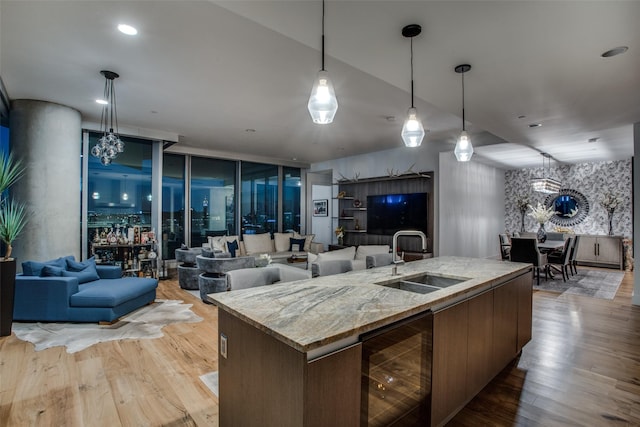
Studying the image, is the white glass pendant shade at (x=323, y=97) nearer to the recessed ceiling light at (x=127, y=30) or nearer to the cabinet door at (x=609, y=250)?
the recessed ceiling light at (x=127, y=30)

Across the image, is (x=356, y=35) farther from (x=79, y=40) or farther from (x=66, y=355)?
(x=66, y=355)

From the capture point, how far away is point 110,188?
6.38 metres

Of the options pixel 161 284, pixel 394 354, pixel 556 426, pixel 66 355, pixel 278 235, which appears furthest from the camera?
pixel 278 235

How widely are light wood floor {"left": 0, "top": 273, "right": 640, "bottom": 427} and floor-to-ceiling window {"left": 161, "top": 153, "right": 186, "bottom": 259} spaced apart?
4.05m

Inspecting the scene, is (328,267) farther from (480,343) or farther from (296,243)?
(296,243)

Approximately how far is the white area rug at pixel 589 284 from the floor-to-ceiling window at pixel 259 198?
6503 millimetres

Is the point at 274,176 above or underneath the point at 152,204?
above

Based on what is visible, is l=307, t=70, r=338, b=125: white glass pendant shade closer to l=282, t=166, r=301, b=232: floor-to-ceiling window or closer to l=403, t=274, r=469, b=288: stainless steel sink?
l=403, t=274, r=469, b=288: stainless steel sink

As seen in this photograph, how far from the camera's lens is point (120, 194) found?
21.3 ft

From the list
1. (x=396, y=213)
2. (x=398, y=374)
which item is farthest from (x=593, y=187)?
(x=398, y=374)

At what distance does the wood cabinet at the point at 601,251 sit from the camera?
7.84 m

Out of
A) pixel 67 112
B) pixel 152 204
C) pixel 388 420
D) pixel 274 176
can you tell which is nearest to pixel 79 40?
pixel 67 112

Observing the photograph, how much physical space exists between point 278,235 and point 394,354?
7021 mm

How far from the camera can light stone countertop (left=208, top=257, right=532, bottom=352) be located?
129 cm
